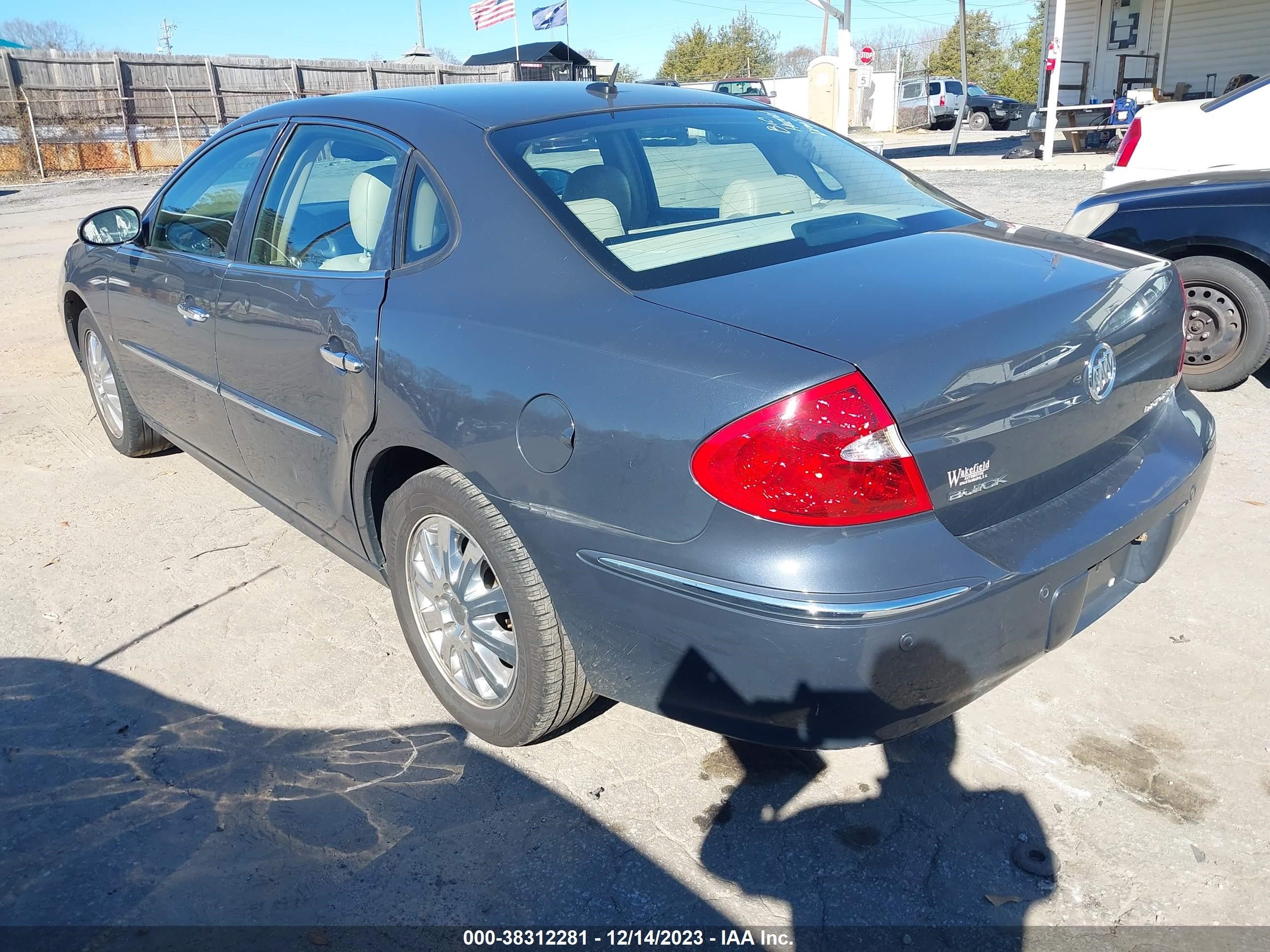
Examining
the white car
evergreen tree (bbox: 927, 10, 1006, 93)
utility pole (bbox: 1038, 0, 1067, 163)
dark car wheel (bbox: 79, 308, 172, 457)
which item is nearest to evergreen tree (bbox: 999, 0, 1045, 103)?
evergreen tree (bbox: 927, 10, 1006, 93)

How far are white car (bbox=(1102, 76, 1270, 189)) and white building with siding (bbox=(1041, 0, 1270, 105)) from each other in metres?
15.0

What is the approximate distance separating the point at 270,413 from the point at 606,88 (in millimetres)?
1528

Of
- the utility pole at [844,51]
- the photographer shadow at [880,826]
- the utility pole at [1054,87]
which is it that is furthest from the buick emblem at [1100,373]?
the utility pole at [844,51]

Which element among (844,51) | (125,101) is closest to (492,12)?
(125,101)

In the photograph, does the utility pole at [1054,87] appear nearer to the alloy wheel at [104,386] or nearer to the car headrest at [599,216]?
the alloy wheel at [104,386]

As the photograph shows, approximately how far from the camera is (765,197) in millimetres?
2832

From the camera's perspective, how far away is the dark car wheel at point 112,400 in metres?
4.68

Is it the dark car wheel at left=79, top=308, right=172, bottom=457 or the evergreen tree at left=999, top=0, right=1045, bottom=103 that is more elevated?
the evergreen tree at left=999, top=0, right=1045, bottom=103

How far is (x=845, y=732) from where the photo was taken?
6.64 ft

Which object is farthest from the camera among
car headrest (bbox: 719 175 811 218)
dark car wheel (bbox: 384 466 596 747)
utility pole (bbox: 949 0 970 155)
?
utility pole (bbox: 949 0 970 155)

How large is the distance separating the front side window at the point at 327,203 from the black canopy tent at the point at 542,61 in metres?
33.0

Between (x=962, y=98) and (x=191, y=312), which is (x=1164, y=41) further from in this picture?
(x=191, y=312)

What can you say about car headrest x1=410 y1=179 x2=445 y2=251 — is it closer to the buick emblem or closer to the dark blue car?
the buick emblem

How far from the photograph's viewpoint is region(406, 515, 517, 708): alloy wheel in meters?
2.58
